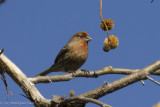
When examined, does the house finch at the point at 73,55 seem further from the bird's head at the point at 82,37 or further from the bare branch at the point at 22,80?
the bare branch at the point at 22,80

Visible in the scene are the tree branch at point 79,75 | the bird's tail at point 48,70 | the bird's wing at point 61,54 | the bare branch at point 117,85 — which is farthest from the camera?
the bird's wing at point 61,54

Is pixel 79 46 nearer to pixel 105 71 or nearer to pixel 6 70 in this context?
pixel 105 71

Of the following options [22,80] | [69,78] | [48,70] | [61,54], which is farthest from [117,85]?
[61,54]

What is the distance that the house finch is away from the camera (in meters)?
7.57

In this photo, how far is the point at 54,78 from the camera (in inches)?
176

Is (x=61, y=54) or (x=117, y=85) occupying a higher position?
(x=61, y=54)

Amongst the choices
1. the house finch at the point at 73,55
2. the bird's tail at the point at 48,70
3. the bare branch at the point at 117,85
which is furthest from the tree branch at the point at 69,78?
the house finch at the point at 73,55

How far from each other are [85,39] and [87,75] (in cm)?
336

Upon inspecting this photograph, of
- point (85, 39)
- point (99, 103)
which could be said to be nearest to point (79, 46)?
point (85, 39)

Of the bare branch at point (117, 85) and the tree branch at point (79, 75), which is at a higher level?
the tree branch at point (79, 75)

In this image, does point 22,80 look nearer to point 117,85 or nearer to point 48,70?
point 117,85

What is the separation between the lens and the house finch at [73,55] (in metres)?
7.57

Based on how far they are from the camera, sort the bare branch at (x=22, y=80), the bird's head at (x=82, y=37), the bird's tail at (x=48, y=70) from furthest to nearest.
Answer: the bird's head at (x=82, y=37), the bird's tail at (x=48, y=70), the bare branch at (x=22, y=80)

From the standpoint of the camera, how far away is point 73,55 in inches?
301
